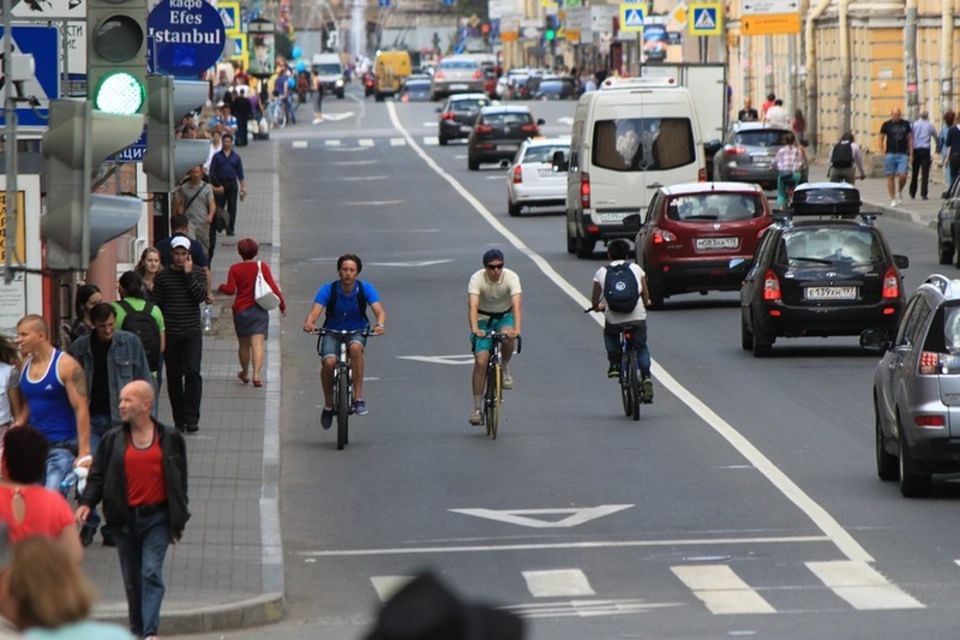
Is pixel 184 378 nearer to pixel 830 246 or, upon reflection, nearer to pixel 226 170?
pixel 830 246

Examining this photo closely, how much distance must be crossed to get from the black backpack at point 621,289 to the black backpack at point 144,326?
5217 millimetres

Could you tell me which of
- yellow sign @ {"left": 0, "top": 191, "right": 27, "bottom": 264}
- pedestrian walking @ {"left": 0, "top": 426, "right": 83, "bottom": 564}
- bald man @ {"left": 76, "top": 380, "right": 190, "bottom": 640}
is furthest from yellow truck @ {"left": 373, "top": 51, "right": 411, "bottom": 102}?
pedestrian walking @ {"left": 0, "top": 426, "right": 83, "bottom": 564}

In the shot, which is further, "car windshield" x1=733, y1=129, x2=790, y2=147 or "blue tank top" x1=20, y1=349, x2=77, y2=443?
"car windshield" x1=733, y1=129, x2=790, y2=147

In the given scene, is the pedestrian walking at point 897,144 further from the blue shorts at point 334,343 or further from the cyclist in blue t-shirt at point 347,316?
the blue shorts at point 334,343

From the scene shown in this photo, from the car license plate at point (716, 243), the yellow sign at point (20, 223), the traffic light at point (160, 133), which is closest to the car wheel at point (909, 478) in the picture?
the traffic light at point (160, 133)

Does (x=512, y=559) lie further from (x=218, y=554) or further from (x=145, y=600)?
(x=145, y=600)

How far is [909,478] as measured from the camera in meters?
16.7

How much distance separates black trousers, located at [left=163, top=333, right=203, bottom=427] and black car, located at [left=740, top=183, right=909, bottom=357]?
23.6 feet

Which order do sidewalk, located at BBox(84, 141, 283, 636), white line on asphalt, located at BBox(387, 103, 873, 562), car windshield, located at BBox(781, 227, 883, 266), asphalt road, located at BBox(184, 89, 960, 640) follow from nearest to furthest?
sidewalk, located at BBox(84, 141, 283, 636), asphalt road, located at BBox(184, 89, 960, 640), white line on asphalt, located at BBox(387, 103, 873, 562), car windshield, located at BBox(781, 227, 883, 266)

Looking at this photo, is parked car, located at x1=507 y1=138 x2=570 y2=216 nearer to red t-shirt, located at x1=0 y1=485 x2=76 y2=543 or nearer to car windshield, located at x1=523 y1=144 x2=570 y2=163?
car windshield, located at x1=523 y1=144 x2=570 y2=163

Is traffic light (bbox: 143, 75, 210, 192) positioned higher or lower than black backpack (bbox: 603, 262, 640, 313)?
higher

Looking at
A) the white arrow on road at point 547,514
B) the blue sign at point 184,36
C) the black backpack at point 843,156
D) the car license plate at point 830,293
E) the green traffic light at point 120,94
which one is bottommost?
the white arrow on road at point 547,514

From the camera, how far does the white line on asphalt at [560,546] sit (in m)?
15.2

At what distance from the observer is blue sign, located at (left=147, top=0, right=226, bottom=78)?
2028cm
